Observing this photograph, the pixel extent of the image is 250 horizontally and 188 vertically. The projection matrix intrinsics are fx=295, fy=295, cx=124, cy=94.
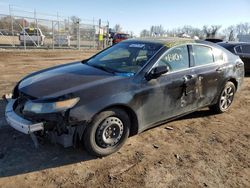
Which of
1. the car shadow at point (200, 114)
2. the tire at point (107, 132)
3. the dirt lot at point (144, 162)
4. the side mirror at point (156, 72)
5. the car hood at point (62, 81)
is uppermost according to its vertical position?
the side mirror at point (156, 72)

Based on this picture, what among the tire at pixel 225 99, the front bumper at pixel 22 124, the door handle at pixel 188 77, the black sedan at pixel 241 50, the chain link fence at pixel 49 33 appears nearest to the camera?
the front bumper at pixel 22 124

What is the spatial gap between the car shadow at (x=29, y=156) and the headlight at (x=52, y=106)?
74cm

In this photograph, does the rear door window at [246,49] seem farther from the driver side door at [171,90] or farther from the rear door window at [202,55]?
the driver side door at [171,90]

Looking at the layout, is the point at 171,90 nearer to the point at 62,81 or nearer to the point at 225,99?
the point at 62,81

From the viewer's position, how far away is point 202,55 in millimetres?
5598

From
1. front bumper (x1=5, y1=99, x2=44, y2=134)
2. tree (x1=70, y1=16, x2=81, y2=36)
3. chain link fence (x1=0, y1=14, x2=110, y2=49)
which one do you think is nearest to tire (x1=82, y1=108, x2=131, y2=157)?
front bumper (x1=5, y1=99, x2=44, y2=134)

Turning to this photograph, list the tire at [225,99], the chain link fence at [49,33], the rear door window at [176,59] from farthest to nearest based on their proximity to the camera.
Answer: the chain link fence at [49,33]
the tire at [225,99]
the rear door window at [176,59]

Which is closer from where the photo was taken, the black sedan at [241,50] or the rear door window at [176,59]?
the rear door window at [176,59]

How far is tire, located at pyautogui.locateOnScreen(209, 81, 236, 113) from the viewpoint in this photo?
6176 mm

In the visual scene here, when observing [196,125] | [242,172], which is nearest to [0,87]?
[196,125]

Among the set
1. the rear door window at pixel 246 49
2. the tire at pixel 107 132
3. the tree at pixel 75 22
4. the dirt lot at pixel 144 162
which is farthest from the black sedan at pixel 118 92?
the tree at pixel 75 22

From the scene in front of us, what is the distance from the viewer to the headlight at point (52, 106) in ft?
12.0

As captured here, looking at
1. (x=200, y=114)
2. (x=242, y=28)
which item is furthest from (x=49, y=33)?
(x=242, y=28)

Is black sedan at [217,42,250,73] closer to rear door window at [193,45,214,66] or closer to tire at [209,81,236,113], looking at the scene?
tire at [209,81,236,113]
